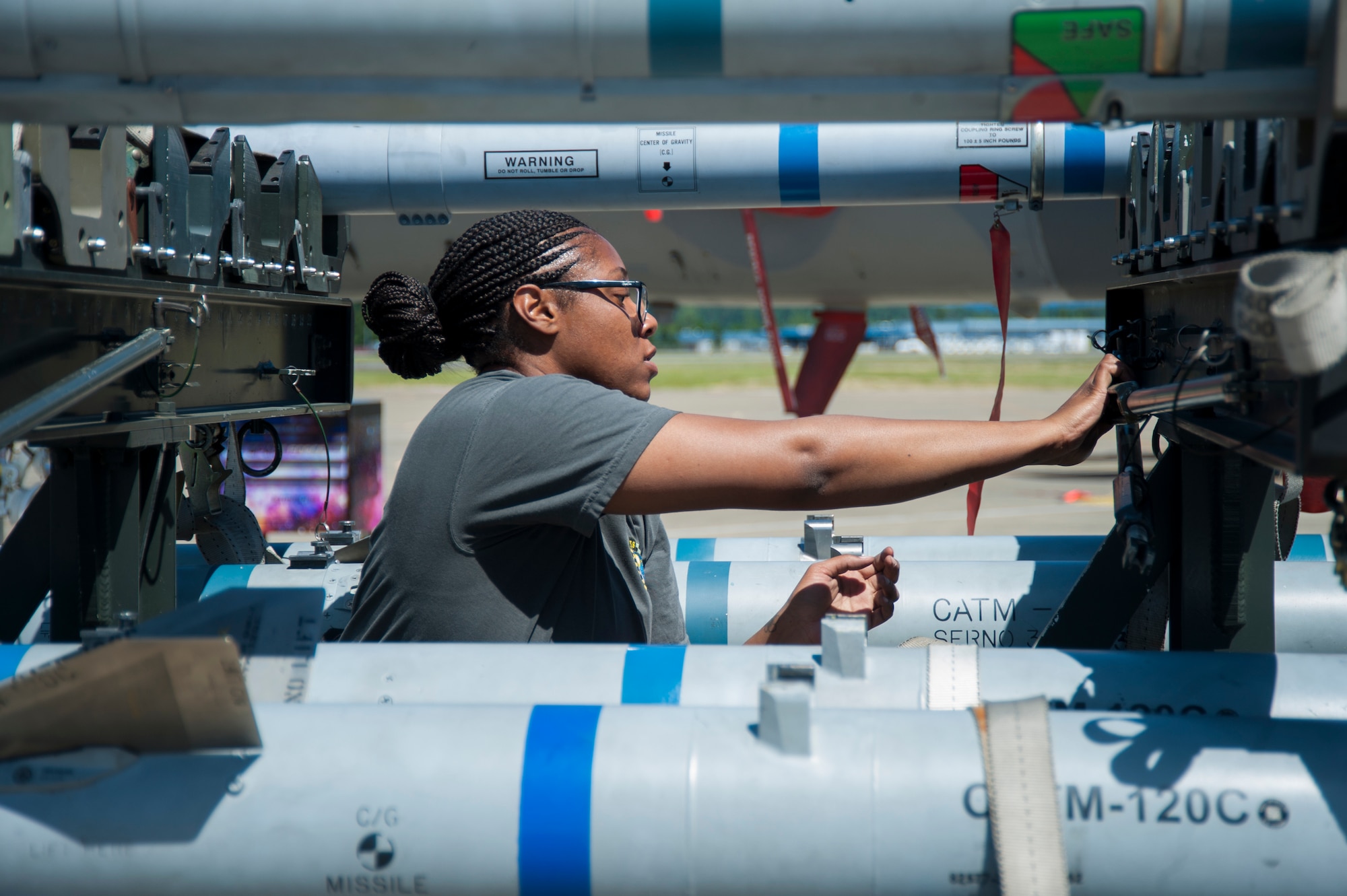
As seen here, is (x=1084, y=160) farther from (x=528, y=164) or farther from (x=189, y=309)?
(x=189, y=309)

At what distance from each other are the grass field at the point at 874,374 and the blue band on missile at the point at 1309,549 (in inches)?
668

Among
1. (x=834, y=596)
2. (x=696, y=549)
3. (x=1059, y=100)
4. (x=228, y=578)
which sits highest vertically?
(x=1059, y=100)

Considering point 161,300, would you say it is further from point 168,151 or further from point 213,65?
point 213,65

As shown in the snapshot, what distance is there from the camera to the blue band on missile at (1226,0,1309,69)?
96 centimetres

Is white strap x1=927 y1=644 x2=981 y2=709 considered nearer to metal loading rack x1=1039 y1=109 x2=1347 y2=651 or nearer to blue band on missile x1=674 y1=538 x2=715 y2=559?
metal loading rack x1=1039 y1=109 x2=1347 y2=651

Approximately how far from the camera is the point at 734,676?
1.46 meters

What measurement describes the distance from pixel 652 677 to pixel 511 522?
1.01 feet

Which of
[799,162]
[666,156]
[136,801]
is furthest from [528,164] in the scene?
[136,801]

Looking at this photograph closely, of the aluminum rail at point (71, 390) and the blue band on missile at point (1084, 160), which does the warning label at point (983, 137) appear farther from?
the aluminum rail at point (71, 390)

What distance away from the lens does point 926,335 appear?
25.7ft

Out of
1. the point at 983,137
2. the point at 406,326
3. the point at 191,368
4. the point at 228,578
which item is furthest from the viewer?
the point at 983,137

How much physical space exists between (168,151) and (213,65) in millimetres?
1237

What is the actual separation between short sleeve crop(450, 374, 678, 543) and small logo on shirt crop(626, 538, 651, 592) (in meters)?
0.40

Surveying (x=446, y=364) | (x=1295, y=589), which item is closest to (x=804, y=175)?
(x=446, y=364)
